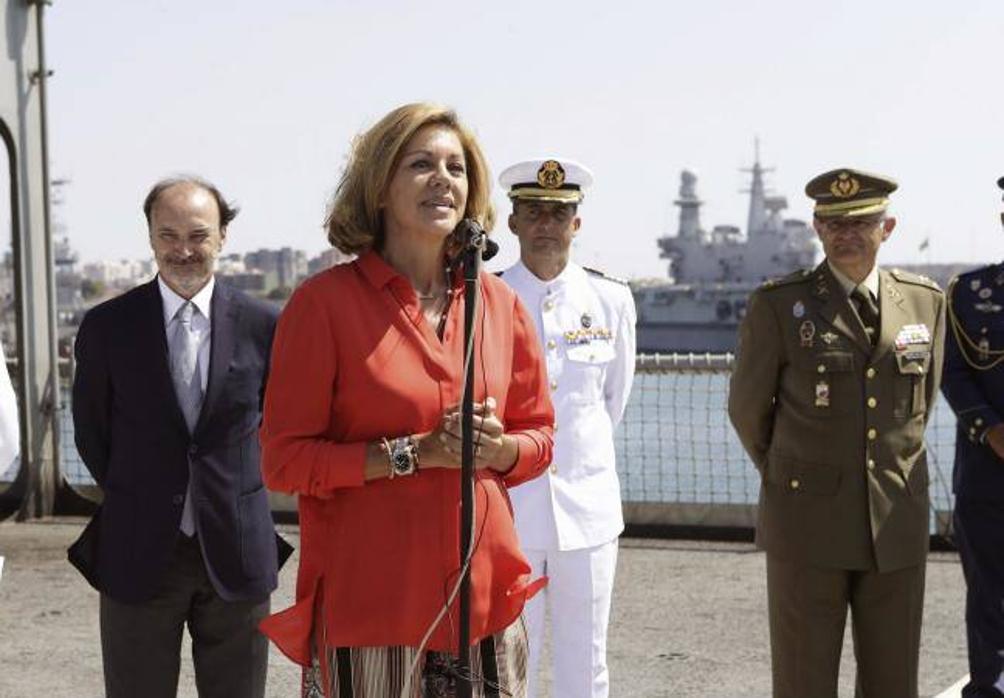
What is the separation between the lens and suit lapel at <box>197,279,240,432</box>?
14.1ft

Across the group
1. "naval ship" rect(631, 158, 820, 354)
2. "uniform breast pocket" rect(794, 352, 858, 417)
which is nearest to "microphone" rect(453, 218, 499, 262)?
"uniform breast pocket" rect(794, 352, 858, 417)

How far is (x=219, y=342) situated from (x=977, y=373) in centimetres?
254

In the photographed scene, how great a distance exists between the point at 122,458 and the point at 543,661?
9.31ft

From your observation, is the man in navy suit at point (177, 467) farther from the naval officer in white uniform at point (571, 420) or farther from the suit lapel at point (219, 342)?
the naval officer in white uniform at point (571, 420)

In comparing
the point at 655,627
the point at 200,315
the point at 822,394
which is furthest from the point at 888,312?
the point at 655,627

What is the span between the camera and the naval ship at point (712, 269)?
3063 inches

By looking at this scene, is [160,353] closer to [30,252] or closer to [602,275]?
[602,275]

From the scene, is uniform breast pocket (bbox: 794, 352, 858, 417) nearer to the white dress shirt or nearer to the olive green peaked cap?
the olive green peaked cap

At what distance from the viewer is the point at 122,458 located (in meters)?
4.30

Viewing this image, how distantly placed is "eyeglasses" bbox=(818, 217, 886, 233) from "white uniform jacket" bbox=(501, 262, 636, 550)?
2.89 feet

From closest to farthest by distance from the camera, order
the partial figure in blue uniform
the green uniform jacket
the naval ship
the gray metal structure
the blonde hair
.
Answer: the blonde hair, the green uniform jacket, the partial figure in blue uniform, the gray metal structure, the naval ship

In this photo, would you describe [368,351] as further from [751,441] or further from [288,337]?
[751,441]

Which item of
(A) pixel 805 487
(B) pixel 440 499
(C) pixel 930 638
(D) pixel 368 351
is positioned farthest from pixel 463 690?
(C) pixel 930 638

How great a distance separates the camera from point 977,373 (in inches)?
209
